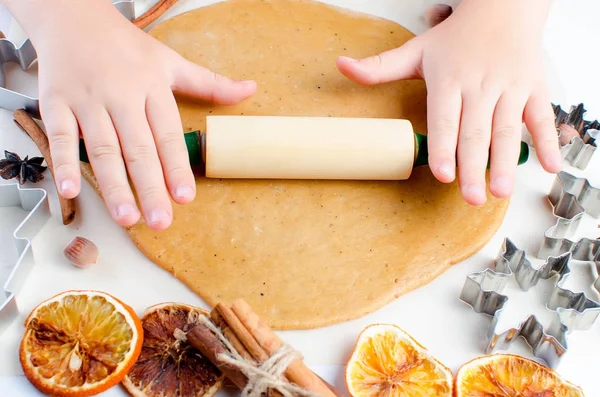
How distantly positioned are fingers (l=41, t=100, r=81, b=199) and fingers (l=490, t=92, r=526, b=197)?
2.39ft

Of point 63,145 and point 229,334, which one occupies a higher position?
point 63,145

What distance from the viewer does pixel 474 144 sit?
4.19 feet

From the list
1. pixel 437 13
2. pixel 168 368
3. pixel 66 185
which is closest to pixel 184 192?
pixel 66 185

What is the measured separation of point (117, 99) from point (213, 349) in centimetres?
48

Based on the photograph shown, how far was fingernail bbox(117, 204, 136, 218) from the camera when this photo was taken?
1.13 metres

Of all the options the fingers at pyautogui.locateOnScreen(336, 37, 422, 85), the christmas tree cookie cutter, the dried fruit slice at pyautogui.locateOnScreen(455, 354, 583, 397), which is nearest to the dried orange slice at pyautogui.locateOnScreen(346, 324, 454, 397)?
the dried fruit slice at pyautogui.locateOnScreen(455, 354, 583, 397)

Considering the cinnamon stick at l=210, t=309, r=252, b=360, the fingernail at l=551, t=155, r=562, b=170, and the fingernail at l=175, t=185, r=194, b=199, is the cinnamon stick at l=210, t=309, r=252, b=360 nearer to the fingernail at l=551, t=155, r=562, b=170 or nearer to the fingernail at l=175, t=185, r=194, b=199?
→ the fingernail at l=175, t=185, r=194, b=199

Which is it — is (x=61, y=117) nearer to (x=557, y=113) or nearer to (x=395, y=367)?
(x=395, y=367)

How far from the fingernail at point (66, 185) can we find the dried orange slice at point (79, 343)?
16cm

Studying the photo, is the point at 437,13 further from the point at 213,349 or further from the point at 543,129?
the point at 213,349

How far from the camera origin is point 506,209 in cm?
133

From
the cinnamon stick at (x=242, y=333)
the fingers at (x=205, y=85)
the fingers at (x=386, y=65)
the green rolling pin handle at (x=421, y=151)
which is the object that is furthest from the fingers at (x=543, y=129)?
the cinnamon stick at (x=242, y=333)

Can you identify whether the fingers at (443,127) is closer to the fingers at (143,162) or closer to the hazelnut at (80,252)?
the fingers at (143,162)

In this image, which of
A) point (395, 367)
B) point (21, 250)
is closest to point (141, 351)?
point (21, 250)
